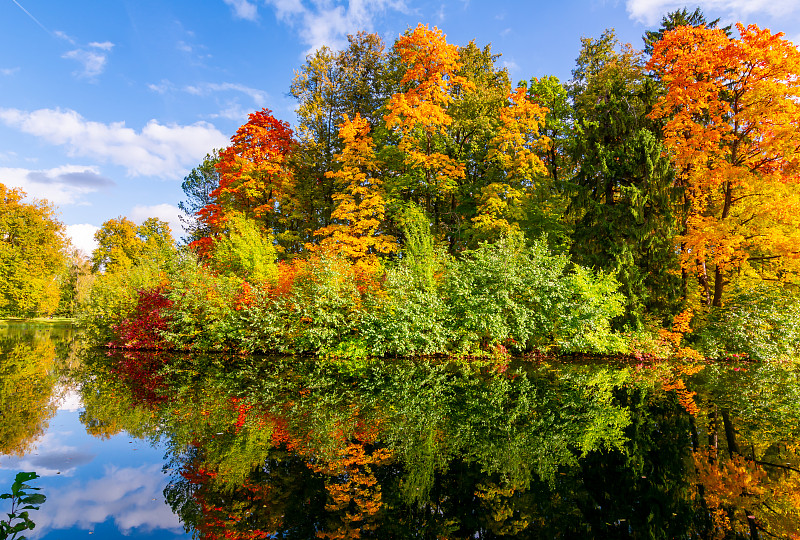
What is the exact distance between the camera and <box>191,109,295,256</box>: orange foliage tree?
82.2 ft

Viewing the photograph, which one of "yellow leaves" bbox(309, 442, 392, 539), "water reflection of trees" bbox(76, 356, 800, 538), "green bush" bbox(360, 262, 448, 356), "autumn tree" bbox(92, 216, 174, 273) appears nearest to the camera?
"yellow leaves" bbox(309, 442, 392, 539)

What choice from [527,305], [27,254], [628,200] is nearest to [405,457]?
[527,305]

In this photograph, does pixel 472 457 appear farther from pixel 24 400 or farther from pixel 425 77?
pixel 425 77

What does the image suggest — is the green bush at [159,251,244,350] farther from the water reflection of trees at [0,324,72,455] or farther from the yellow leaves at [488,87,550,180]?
the yellow leaves at [488,87,550,180]

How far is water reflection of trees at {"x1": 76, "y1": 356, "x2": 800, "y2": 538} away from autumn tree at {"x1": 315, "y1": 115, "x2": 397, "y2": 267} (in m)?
11.3

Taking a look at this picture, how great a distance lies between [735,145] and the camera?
15977mm

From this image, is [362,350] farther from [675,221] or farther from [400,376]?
[675,221]

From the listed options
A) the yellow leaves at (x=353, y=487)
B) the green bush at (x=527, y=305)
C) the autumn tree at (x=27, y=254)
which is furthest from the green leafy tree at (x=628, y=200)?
the autumn tree at (x=27, y=254)

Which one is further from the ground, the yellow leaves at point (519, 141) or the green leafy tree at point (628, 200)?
the yellow leaves at point (519, 141)

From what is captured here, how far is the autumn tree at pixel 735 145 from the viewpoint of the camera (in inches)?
580

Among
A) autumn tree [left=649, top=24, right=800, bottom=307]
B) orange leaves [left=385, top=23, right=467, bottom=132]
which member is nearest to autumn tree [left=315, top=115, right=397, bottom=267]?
orange leaves [left=385, top=23, right=467, bottom=132]

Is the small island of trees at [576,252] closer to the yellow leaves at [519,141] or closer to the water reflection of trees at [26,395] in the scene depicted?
the yellow leaves at [519,141]

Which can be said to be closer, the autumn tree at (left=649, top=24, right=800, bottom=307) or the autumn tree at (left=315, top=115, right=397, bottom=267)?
the autumn tree at (left=649, top=24, right=800, bottom=307)

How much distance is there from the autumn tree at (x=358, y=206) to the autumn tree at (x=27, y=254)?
26.7m
